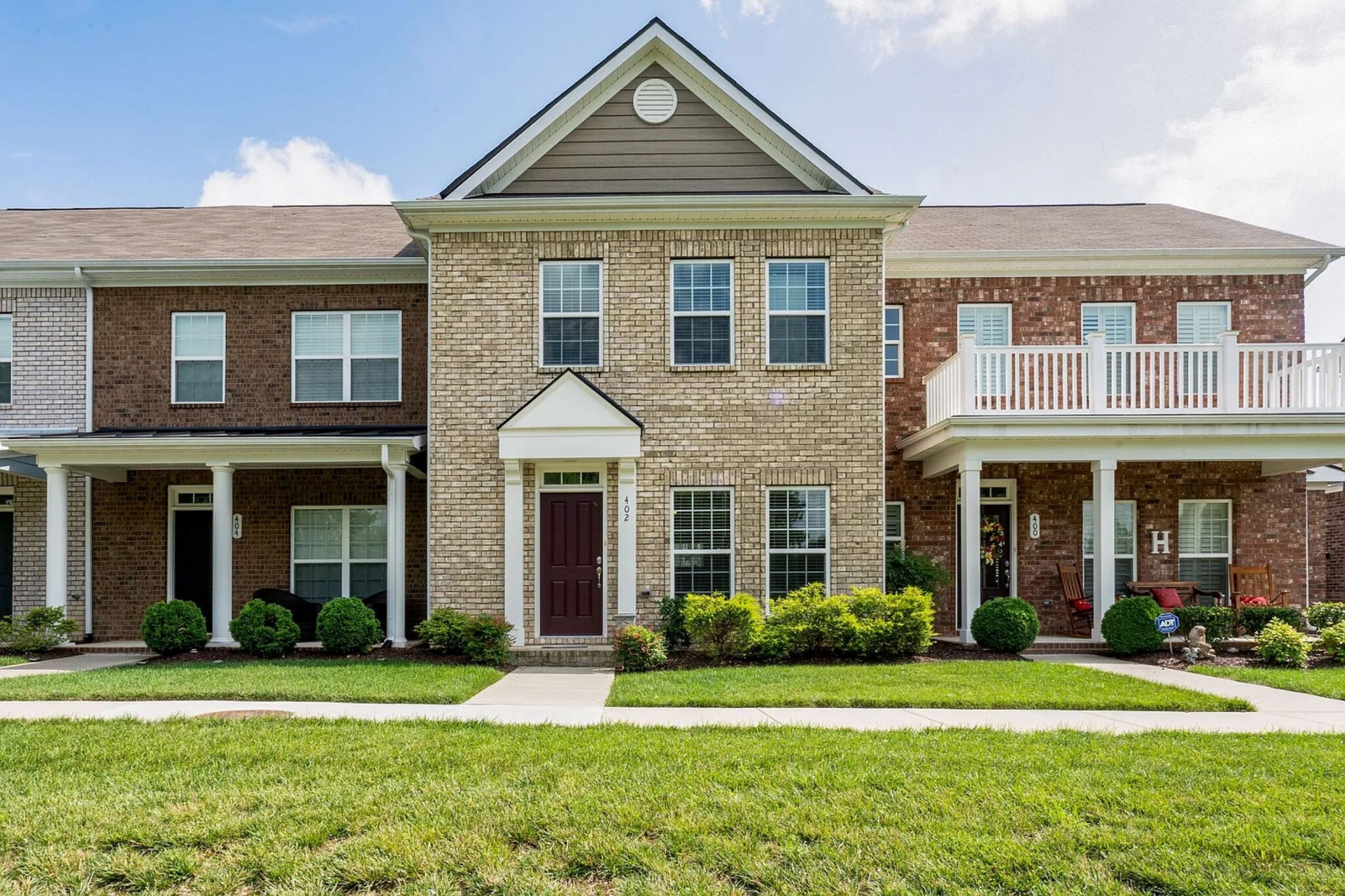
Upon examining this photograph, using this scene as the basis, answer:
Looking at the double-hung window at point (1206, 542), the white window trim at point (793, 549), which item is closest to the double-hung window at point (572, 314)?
the white window trim at point (793, 549)

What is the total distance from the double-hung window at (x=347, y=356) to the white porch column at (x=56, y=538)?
11.8 feet

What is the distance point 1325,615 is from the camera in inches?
526

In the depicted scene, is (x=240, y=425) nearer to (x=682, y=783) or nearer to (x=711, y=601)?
(x=711, y=601)

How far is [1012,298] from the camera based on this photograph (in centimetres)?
1558

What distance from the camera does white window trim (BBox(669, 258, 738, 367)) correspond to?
43.2 ft

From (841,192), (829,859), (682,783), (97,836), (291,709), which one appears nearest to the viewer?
(829,859)

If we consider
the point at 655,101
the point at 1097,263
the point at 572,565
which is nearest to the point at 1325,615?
the point at 1097,263

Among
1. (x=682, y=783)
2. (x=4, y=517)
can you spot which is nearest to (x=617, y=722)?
(x=682, y=783)

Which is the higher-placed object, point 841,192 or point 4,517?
point 841,192

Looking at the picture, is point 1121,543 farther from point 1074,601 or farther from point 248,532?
point 248,532

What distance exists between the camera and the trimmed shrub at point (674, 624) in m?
12.4

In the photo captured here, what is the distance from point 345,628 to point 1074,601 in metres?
11.1

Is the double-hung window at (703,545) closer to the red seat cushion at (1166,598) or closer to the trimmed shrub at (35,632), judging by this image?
the red seat cushion at (1166,598)

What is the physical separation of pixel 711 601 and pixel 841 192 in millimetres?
6175
